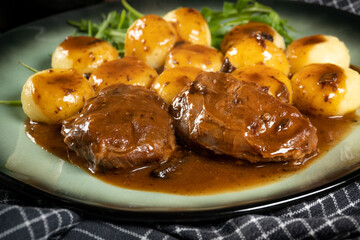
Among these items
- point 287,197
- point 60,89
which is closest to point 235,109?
point 287,197

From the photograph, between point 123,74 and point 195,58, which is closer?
point 123,74

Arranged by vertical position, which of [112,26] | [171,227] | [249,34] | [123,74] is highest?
[249,34]

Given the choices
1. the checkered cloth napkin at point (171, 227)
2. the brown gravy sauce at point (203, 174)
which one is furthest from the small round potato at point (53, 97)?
the checkered cloth napkin at point (171, 227)

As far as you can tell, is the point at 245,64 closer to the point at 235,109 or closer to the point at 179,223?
the point at 235,109

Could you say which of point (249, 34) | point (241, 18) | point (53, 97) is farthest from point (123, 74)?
point (241, 18)

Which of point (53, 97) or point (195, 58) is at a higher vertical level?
point (195, 58)

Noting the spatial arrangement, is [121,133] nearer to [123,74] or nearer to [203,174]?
[203,174]
